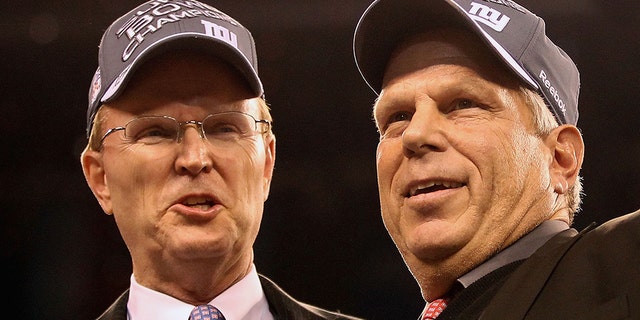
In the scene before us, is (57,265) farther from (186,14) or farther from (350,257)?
(186,14)

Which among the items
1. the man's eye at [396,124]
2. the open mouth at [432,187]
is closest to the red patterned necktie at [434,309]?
the open mouth at [432,187]

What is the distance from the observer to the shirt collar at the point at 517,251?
1.29 meters

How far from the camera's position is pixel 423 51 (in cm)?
140

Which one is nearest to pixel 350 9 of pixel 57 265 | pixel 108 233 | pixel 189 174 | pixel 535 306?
pixel 108 233

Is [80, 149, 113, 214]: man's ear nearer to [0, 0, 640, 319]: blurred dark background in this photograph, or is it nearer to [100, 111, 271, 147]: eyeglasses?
[100, 111, 271, 147]: eyeglasses

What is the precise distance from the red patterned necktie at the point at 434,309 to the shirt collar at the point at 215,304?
1.28 ft

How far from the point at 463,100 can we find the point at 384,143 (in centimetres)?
15

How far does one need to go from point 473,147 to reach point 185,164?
52cm

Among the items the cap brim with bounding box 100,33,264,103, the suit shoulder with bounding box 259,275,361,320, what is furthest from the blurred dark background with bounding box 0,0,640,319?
the cap brim with bounding box 100,33,264,103

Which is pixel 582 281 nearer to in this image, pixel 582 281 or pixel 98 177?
pixel 582 281

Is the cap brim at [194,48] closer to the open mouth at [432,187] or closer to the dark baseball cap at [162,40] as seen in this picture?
the dark baseball cap at [162,40]

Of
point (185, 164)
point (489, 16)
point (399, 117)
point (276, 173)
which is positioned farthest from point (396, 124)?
point (276, 173)

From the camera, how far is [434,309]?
52.6 inches

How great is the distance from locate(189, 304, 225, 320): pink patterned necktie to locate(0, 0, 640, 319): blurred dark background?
140 centimetres
